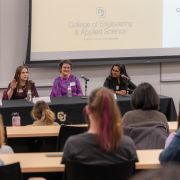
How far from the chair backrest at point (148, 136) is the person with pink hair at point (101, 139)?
0.59m

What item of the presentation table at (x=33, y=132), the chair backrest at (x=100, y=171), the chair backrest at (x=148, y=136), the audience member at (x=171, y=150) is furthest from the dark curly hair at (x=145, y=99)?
the chair backrest at (x=100, y=171)

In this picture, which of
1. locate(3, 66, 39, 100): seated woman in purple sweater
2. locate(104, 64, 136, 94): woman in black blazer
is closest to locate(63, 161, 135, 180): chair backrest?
locate(3, 66, 39, 100): seated woman in purple sweater

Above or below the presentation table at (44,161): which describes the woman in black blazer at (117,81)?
above

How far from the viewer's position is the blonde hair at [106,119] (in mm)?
1042

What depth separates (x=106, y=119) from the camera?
1045 mm

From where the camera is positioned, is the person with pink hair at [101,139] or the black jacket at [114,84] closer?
the person with pink hair at [101,139]

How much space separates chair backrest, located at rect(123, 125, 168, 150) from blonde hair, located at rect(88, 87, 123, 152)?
0.61 metres

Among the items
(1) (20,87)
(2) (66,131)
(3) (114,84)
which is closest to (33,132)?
(2) (66,131)

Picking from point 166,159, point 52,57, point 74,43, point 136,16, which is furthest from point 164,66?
point 166,159

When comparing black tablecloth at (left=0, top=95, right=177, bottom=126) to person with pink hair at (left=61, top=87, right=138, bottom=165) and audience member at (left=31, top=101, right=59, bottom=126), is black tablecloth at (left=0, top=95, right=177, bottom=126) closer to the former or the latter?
audience member at (left=31, top=101, right=59, bottom=126)

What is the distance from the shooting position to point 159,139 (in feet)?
5.29

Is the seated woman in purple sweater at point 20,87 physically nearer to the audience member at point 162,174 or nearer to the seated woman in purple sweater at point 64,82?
the seated woman in purple sweater at point 64,82

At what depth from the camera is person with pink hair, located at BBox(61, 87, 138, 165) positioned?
1.04 metres

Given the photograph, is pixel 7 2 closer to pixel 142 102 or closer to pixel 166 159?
pixel 142 102
